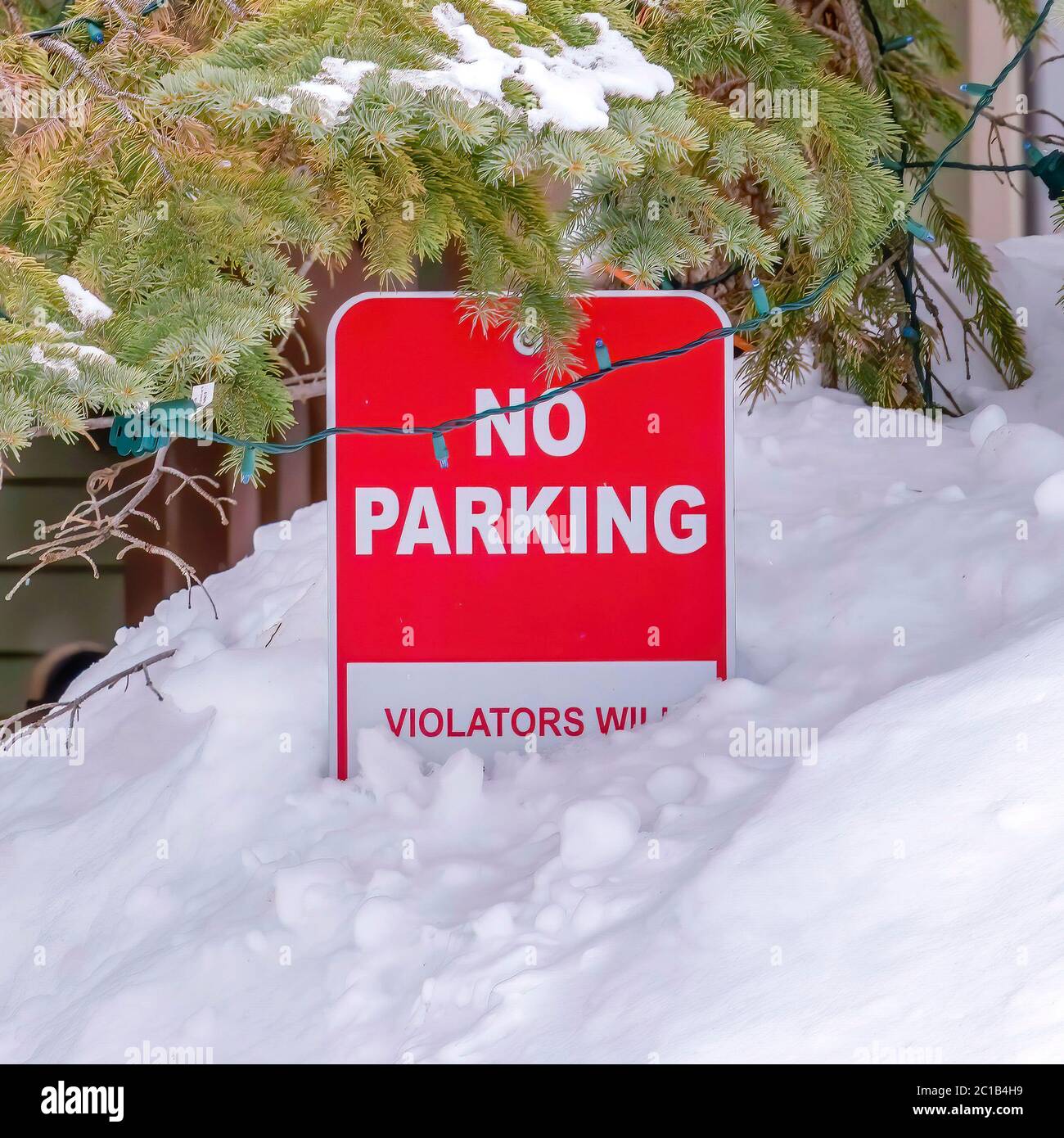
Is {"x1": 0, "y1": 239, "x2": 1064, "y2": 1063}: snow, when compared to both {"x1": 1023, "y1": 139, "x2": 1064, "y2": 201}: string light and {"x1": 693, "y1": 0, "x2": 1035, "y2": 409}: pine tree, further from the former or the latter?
{"x1": 1023, "y1": 139, "x2": 1064, "y2": 201}: string light

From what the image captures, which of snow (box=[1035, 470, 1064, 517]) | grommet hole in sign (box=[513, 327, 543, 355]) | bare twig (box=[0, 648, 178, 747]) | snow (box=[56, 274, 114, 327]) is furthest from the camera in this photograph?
bare twig (box=[0, 648, 178, 747])

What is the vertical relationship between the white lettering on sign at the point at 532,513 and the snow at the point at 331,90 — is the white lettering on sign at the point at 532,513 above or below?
below

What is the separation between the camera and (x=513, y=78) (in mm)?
1089

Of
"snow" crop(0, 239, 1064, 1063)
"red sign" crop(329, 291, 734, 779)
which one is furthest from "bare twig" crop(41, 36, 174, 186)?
"snow" crop(0, 239, 1064, 1063)

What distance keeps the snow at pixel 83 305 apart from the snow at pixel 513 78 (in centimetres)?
28

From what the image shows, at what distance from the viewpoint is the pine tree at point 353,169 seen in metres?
1.06

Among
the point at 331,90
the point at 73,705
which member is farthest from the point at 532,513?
the point at 73,705

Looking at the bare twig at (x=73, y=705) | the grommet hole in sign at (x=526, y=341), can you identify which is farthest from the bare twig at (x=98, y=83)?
the bare twig at (x=73, y=705)

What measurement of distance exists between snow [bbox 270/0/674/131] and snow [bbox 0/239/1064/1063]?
778 mm

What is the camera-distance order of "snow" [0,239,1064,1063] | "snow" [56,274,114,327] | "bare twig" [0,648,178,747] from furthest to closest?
1. "bare twig" [0,648,178,747]
2. "snow" [56,274,114,327]
3. "snow" [0,239,1064,1063]

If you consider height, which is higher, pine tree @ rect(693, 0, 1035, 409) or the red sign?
pine tree @ rect(693, 0, 1035, 409)

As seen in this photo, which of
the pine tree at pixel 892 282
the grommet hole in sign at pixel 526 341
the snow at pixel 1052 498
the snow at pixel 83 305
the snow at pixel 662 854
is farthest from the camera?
the pine tree at pixel 892 282

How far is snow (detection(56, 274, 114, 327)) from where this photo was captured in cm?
111

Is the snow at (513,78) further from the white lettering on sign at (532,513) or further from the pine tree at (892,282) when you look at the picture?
the pine tree at (892,282)
